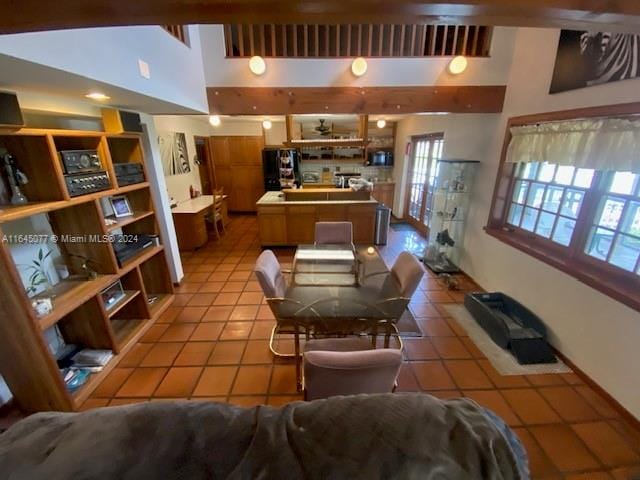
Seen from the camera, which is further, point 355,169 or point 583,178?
point 355,169

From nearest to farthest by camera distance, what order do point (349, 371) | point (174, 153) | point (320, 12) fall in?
1. point (320, 12)
2. point (349, 371)
3. point (174, 153)

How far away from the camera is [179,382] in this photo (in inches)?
81.8

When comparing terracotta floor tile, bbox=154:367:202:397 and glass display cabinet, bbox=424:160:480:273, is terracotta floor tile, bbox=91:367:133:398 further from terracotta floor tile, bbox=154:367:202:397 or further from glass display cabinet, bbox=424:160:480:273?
glass display cabinet, bbox=424:160:480:273

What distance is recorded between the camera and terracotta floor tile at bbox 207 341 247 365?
2.27 m

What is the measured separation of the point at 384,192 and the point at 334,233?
12.8ft

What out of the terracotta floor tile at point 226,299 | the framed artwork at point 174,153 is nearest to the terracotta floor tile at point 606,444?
the terracotta floor tile at point 226,299

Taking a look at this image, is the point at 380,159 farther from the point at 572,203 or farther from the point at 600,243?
the point at 600,243

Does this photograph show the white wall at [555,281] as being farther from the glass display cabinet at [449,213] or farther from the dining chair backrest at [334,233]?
the dining chair backrest at [334,233]

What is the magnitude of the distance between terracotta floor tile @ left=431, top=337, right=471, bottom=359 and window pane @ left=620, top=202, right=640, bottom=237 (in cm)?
144

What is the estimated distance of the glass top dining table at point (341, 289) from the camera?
187 centimetres

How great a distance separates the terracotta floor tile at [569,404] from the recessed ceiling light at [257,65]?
3791mm

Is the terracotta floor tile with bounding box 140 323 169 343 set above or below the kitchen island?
below

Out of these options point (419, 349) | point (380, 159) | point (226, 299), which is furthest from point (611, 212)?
point (380, 159)

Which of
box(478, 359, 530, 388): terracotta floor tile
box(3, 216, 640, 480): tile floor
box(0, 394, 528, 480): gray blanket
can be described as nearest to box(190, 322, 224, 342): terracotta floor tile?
box(3, 216, 640, 480): tile floor
